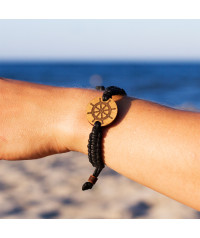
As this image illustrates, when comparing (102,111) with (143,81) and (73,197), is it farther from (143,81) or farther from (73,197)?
(143,81)

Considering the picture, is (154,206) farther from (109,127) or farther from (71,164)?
(109,127)

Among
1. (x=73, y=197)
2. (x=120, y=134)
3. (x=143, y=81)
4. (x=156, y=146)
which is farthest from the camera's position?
(x=143, y=81)

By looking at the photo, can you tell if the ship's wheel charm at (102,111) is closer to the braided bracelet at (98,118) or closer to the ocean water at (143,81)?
the braided bracelet at (98,118)

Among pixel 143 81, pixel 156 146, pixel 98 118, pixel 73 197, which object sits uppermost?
pixel 143 81

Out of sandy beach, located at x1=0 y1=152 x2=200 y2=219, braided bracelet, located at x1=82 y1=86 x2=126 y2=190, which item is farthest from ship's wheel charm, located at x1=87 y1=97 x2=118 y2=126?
sandy beach, located at x1=0 y1=152 x2=200 y2=219

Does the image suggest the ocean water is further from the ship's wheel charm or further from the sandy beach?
the sandy beach

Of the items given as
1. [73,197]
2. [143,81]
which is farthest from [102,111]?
[143,81]

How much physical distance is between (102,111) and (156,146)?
0.33m

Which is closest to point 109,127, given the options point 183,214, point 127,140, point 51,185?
point 127,140

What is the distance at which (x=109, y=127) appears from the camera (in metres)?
1.56

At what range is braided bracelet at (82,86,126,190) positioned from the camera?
1.53m

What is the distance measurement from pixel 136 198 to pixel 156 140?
90.7 inches

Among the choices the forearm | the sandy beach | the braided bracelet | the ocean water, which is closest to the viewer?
the forearm

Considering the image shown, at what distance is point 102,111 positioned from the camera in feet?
5.15
